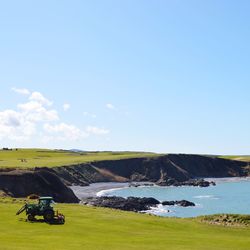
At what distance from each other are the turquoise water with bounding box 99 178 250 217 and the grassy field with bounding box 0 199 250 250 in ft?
153

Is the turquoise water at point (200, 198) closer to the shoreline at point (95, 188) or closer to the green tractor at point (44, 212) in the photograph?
the shoreline at point (95, 188)

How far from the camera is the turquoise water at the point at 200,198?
106613 millimetres

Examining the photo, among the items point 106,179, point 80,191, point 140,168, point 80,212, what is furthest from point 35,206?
point 140,168

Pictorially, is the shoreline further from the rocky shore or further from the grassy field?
the grassy field

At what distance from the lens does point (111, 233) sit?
43.0 m

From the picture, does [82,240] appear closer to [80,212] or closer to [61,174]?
[80,212]

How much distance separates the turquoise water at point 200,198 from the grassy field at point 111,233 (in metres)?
46.6

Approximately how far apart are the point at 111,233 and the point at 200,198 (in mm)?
97029

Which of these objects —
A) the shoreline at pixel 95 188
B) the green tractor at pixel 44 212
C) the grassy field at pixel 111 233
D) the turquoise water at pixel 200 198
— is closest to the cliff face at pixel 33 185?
the shoreline at pixel 95 188

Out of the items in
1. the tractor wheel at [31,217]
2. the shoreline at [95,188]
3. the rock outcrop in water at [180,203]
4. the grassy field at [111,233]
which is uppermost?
the tractor wheel at [31,217]

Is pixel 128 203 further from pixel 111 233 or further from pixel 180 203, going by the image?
pixel 111 233

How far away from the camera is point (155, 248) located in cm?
3584

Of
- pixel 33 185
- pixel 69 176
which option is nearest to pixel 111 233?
pixel 33 185

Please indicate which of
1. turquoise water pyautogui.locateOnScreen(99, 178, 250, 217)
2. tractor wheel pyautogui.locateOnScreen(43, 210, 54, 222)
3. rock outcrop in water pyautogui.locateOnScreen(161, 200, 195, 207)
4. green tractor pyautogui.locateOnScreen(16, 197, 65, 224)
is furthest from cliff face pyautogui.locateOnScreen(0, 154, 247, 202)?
tractor wheel pyautogui.locateOnScreen(43, 210, 54, 222)
